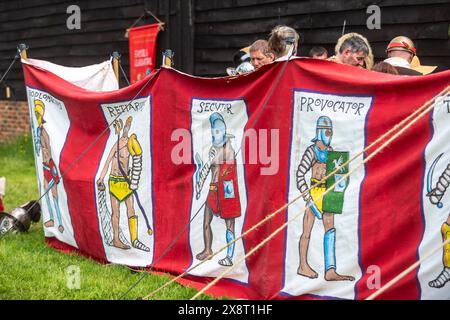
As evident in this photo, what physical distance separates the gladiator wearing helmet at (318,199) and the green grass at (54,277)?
2.62 ft

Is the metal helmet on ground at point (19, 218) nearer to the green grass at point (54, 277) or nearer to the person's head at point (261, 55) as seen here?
the green grass at point (54, 277)

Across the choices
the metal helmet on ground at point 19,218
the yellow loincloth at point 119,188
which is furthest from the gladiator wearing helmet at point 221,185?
the metal helmet on ground at point 19,218

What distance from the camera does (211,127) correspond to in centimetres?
473

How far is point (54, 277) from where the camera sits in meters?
5.20

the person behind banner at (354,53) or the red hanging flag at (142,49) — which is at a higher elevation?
the person behind banner at (354,53)

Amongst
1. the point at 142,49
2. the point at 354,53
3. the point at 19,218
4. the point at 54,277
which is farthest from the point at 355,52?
the point at 142,49

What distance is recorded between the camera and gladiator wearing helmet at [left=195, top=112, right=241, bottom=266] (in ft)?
15.0

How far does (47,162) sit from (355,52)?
9.98 ft

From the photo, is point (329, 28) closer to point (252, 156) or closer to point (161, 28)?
point (161, 28)

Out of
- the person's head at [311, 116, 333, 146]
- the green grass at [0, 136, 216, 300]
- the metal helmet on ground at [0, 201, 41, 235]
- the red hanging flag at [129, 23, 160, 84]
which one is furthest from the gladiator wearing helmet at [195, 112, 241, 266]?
the red hanging flag at [129, 23, 160, 84]

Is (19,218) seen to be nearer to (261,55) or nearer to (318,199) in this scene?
(261,55)

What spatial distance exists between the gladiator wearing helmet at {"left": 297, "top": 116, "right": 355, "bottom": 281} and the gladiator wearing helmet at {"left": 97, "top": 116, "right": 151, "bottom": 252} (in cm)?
153

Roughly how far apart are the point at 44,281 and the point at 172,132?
1485mm

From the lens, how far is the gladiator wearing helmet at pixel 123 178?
5.33m
